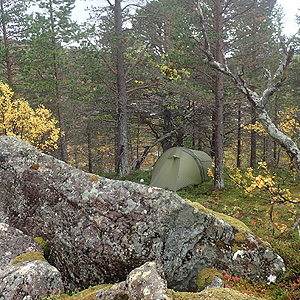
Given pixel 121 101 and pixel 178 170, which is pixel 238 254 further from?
A: pixel 121 101

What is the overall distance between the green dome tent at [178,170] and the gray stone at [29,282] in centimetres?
968

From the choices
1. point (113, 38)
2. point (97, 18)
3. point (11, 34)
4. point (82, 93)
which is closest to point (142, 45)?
point (113, 38)

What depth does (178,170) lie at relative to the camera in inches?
514

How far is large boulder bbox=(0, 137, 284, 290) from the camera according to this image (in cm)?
423

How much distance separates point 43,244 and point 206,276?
3.27m

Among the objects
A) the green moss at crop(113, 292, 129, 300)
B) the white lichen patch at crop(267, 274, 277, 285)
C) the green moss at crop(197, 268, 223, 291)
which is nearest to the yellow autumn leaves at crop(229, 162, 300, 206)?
the white lichen patch at crop(267, 274, 277, 285)

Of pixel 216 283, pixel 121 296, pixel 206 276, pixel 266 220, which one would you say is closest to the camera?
pixel 121 296

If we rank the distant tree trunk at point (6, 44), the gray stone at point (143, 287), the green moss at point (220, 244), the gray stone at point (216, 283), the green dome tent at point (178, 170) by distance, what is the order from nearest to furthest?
the gray stone at point (143, 287) < the gray stone at point (216, 283) < the green moss at point (220, 244) < the green dome tent at point (178, 170) < the distant tree trunk at point (6, 44)

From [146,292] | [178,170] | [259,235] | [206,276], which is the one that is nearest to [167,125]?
[178,170]

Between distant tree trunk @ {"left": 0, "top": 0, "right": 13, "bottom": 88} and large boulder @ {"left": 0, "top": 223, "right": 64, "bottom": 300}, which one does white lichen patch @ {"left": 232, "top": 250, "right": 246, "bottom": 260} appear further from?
distant tree trunk @ {"left": 0, "top": 0, "right": 13, "bottom": 88}

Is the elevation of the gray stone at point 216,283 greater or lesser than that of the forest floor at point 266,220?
greater

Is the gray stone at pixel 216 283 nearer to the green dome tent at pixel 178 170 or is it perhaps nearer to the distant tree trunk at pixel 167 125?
the green dome tent at pixel 178 170

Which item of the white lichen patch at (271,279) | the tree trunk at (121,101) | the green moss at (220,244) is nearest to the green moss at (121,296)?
the green moss at (220,244)

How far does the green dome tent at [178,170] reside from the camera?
13094mm
